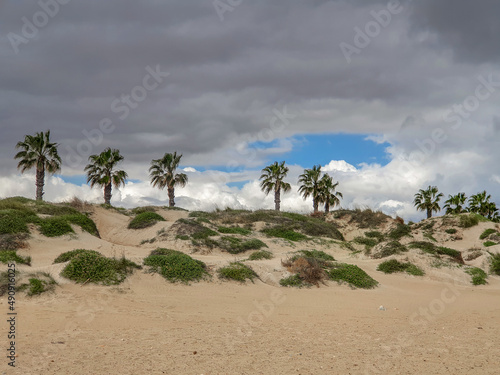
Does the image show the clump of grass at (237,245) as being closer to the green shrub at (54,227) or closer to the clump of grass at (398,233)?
the green shrub at (54,227)

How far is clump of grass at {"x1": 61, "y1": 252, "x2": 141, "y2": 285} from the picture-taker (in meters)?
11.7

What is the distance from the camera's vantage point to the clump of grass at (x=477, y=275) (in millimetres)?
18895

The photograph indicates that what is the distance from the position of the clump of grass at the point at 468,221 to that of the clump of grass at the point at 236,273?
36.4 meters

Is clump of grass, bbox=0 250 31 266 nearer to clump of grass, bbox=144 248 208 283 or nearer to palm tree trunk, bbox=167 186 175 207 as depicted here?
clump of grass, bbox=144 248 208 283

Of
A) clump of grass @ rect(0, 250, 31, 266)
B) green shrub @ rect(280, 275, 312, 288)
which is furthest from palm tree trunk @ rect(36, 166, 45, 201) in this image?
green shrub @ rect(280, 275, 312, 288)

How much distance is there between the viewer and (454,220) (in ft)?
145

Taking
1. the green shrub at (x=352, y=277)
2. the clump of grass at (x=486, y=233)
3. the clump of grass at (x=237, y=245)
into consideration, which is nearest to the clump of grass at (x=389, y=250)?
the green shrub at (x=352, y=277)

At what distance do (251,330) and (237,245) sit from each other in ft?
58.5

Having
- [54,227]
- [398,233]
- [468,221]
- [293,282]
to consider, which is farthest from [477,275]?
[468,221]

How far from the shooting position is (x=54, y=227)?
23.3 metres

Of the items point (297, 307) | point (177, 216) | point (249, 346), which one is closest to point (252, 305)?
point (297, 307)

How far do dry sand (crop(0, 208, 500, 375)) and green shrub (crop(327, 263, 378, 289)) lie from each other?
1.82 ft

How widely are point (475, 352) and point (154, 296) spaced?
839 cm

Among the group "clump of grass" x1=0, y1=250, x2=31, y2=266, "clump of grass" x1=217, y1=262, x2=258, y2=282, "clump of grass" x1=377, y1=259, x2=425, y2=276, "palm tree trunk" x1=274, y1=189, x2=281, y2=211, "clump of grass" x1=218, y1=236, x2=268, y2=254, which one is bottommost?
"clump of grass" x1=377, y1=259, x2=425, y2=276
